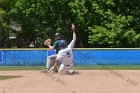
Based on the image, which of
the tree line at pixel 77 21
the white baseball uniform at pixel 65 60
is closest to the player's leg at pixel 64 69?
the white baseball uniform at pixel 65 60

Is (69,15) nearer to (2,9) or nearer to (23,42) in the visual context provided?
(2,9)

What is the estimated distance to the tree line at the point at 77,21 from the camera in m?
39.9

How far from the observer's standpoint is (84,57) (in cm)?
2841

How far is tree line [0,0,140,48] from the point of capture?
3994 centimetres

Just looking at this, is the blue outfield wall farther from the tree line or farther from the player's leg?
the tree line

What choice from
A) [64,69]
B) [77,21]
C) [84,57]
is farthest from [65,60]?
[77,21]

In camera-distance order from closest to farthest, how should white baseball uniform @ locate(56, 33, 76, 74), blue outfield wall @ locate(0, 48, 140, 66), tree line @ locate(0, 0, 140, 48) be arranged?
1. white baseball uniform @ locate(56, 33, 76, 74)
2. blue outfield wall @ locate(0, 48, 140, 66)
3. tree line @ locate(0, 0, 140, 48)

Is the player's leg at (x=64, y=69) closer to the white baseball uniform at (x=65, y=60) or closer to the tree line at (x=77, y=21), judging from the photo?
the white baseball uniform at (x=65, y=60)

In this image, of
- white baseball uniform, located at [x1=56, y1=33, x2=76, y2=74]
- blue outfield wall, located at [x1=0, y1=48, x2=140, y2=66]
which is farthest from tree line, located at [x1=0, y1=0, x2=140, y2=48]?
white baseball uniform, located at [x1=56, y1=33, x2=76, y2=74]

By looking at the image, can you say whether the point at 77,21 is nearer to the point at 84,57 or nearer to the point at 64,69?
the point at 84,57

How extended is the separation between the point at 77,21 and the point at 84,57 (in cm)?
1623

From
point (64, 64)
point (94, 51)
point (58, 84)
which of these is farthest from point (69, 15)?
point (58, 84)

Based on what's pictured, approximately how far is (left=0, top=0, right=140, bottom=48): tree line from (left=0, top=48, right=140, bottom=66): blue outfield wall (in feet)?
36.5

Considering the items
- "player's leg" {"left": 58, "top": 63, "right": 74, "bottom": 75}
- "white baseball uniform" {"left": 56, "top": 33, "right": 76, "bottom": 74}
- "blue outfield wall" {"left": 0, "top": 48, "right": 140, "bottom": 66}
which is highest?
"white baseball uniform" {"left": 56, "top": 33, "right": 76, "bottom": 74}
